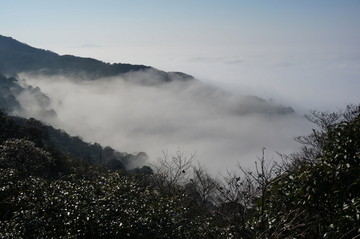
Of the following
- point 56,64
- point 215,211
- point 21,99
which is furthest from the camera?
point 56,64

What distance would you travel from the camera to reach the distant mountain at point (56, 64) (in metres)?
182

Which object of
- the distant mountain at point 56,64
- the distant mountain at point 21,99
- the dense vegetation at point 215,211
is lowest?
the distant mountain at point 21,99

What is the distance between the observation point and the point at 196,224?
23.7 feet

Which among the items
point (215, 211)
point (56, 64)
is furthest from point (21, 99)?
point (215, 211)

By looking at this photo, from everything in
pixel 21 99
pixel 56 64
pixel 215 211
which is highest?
pixel 56 64

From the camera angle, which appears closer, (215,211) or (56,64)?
(215,211)

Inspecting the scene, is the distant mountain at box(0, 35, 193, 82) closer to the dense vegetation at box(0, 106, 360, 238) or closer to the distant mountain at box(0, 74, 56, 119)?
the distant mountain at box(0, 74, 56, 119)

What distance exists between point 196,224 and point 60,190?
3.54 m

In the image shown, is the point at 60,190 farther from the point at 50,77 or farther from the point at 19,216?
the point at 50,77

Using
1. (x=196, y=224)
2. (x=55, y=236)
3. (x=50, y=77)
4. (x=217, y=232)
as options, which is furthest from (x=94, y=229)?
(x=50, y=77)

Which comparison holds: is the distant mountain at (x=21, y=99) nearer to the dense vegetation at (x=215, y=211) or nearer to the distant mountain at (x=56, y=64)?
the distant mountain at (x=56, y=64)

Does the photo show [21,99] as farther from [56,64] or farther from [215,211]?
[215,211]

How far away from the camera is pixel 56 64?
194 metres

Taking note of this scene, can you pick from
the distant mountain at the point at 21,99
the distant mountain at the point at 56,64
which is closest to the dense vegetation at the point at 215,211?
the distant mountain at the point at 21,99
